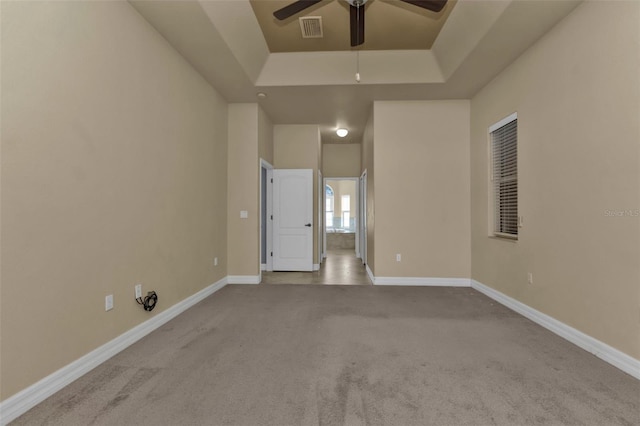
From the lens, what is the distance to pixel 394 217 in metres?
4.56

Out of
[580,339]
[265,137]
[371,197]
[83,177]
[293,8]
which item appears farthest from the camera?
[265,137]

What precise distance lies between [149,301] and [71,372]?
0.83 metres

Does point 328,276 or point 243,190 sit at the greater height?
point 243,190

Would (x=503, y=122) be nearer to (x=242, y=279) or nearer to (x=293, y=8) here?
(x=293, y=8)

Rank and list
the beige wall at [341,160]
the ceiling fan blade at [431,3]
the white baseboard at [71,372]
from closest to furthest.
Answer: the white baseboard at [71,372] → the ceiling fan blade at [431,3] → the beige wall at [341,160]

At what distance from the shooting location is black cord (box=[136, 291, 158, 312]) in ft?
8.57

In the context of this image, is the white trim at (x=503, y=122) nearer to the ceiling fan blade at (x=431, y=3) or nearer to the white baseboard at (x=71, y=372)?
the ceiling fan blade at (x=431, y=3)

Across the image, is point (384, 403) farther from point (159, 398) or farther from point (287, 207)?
point (287, 207)

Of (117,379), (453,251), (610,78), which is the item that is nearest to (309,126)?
(453,251)

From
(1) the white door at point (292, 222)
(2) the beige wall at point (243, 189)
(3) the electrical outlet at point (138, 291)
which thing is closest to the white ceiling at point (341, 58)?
A: (2) the beige wall at point (243, 189)

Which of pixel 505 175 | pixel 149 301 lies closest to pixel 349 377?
pixel 149 301

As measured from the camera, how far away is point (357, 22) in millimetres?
2729

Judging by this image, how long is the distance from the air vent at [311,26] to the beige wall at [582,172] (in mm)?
2249

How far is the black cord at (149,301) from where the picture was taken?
2612mm
